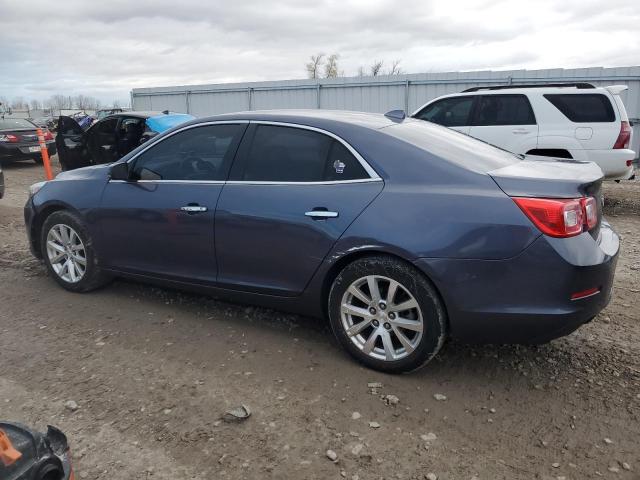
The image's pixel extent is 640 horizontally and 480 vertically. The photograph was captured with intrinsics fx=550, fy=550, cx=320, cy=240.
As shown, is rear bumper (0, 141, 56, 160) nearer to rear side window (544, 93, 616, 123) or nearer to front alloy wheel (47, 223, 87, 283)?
front alloy wheel (47, 223, 87, 283)

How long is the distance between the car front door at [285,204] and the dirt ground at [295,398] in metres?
0.54

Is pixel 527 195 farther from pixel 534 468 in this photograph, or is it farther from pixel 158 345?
pixel 158 345

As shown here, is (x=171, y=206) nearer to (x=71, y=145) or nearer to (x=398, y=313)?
(x=398, y=313)

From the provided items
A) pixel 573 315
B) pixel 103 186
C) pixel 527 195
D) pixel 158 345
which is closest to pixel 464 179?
pixel 527 195

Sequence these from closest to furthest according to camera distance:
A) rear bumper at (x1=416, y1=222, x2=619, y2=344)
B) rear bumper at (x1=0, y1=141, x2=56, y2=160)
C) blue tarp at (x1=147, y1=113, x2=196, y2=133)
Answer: rear bumper at (x1=416, y1=222, x2=619, y2=344)
blue tarp at (x1=147, y1=113, x2=196, y2=133)
rear bumper at (x1=0, y1=141, x2=56, y2=160)

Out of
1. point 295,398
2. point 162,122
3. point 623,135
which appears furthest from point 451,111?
point 295,398

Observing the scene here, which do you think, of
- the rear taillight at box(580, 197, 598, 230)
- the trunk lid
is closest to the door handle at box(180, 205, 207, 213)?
the trunk lid

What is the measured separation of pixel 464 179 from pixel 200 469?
2.05 meters

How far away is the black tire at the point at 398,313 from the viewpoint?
123 inches

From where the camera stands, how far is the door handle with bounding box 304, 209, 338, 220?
11.0 ft

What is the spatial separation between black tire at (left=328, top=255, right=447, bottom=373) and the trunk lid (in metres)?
0.71

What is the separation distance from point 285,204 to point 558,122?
236 inches

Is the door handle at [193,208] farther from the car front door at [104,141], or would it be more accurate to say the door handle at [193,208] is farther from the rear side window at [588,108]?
the car front door at [104,141]

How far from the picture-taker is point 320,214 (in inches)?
134
